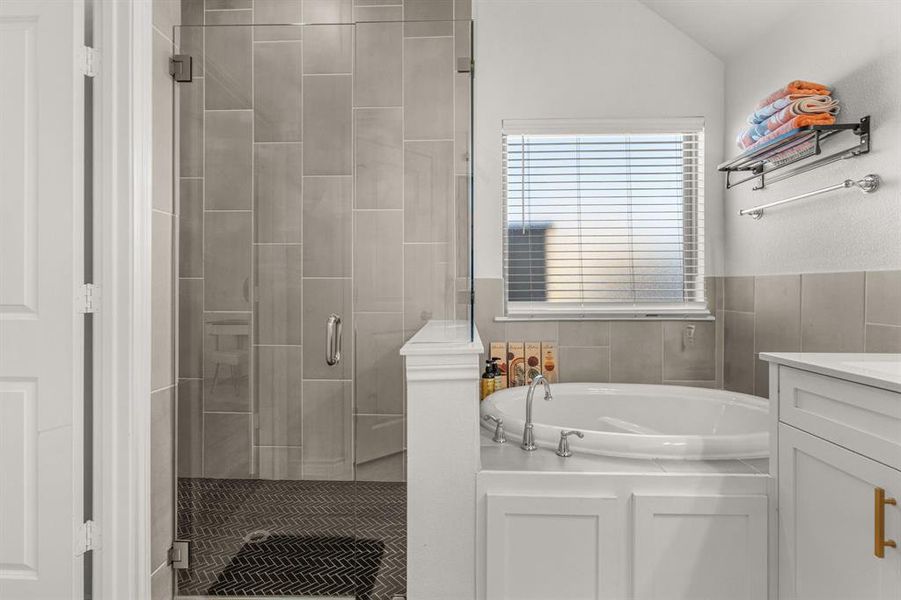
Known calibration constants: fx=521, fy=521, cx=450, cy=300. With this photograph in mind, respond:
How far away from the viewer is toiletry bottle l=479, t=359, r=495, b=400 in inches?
105

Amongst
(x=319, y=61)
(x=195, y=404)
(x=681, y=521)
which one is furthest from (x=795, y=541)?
(x=319, y=61)

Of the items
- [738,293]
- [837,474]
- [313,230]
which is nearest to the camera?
[837,474]

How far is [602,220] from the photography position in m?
2.81

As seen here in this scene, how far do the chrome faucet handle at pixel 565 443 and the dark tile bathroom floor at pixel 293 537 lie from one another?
0.55 m

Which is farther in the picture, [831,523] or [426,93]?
[426,93]

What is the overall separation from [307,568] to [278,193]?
1236mm

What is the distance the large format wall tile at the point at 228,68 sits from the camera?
66.8 inches

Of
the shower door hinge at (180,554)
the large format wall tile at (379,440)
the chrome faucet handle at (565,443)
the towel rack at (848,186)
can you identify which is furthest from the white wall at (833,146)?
the shower door hinge at (180,554)

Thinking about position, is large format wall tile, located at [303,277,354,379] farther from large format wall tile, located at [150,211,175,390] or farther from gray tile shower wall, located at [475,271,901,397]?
gray tile shower wall, located at [475,271,901,397]

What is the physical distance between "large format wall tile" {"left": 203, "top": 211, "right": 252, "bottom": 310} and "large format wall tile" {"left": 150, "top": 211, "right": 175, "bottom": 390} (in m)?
0.11

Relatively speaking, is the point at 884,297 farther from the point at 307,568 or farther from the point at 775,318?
the point at 307,568

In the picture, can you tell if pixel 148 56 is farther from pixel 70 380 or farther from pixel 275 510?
pixel 275 510

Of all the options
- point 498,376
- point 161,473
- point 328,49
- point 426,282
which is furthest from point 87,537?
point 498,376

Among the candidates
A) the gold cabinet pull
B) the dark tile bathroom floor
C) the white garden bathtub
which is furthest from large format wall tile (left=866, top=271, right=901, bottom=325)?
the dark tile bathroom floor
